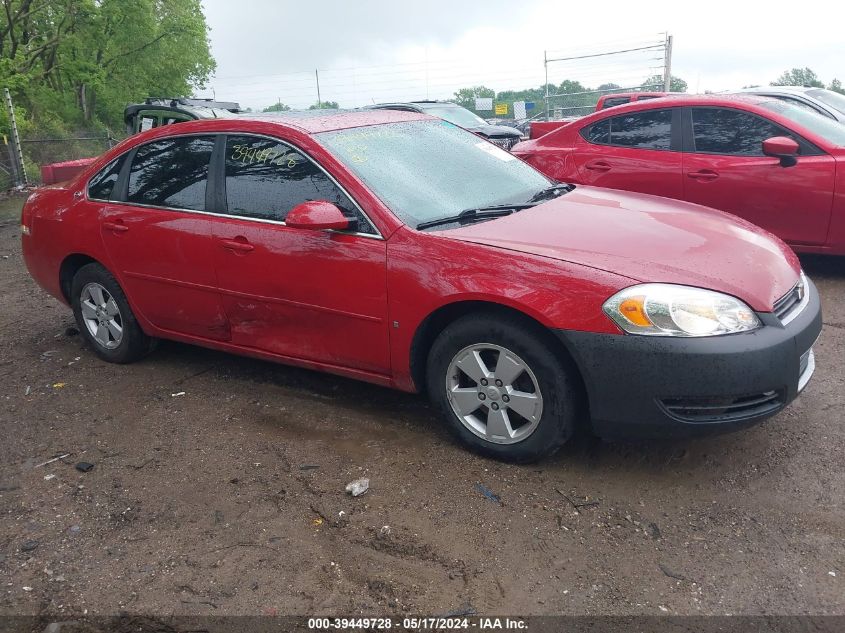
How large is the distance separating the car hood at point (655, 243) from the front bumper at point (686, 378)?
0.73 ft

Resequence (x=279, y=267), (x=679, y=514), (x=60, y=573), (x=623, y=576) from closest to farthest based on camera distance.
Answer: (x=623, y=576) → (x=60, y=573) → (x=679, y=514) → (x=279, y=267)

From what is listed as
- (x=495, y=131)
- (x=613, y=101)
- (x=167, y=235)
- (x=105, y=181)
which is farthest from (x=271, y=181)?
(x=613, y=101)

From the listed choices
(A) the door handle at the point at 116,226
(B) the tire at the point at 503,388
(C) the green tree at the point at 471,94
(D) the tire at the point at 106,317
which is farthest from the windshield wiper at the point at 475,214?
(C) the green tree at the point at 471,94

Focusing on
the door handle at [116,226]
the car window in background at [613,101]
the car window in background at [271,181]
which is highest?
the car window in background at [271,181]

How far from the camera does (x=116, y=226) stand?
16.2 feet

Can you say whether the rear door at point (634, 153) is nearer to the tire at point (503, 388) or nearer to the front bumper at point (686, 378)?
the front bumper at point (686, 378)

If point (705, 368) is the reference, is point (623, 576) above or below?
below

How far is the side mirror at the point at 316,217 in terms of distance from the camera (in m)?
3.75

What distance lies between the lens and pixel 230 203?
14.5ft

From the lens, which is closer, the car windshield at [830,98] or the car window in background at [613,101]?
the car windshield at [830,98]

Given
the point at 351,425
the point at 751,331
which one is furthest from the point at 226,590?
the point at 751,331

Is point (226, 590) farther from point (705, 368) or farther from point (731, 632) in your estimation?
point (705, 368)

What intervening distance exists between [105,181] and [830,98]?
7950 millimetres

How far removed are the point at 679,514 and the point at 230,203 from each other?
286 cm
